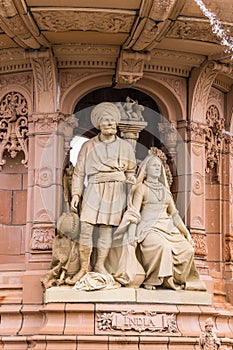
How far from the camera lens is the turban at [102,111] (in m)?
16.8

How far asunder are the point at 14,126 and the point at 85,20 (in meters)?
2.48

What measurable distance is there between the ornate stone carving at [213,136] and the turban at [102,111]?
1.76m

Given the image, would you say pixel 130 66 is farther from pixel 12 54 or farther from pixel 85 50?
pixel 12 54

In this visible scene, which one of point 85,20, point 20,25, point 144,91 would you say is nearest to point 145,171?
point 144,91

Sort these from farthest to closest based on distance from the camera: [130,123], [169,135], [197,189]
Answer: [169,135] < [197,189] < [130,123]

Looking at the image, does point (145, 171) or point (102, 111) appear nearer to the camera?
point (145, 171)

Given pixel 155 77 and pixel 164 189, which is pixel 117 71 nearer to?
pixel 155 77

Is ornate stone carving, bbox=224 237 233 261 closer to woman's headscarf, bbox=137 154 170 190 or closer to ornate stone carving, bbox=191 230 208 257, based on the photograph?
ornate stone carving, bbox=191 230 208 257

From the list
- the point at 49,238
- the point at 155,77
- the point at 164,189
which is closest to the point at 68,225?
the point at 49,238

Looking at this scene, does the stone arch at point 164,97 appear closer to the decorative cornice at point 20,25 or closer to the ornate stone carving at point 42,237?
the decorative cornice at point 20,25

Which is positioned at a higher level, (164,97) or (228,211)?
(164,97)

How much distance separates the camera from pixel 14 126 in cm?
1733

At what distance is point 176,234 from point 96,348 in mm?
2240

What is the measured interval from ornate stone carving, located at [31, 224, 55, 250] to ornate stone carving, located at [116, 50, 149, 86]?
2592mm
